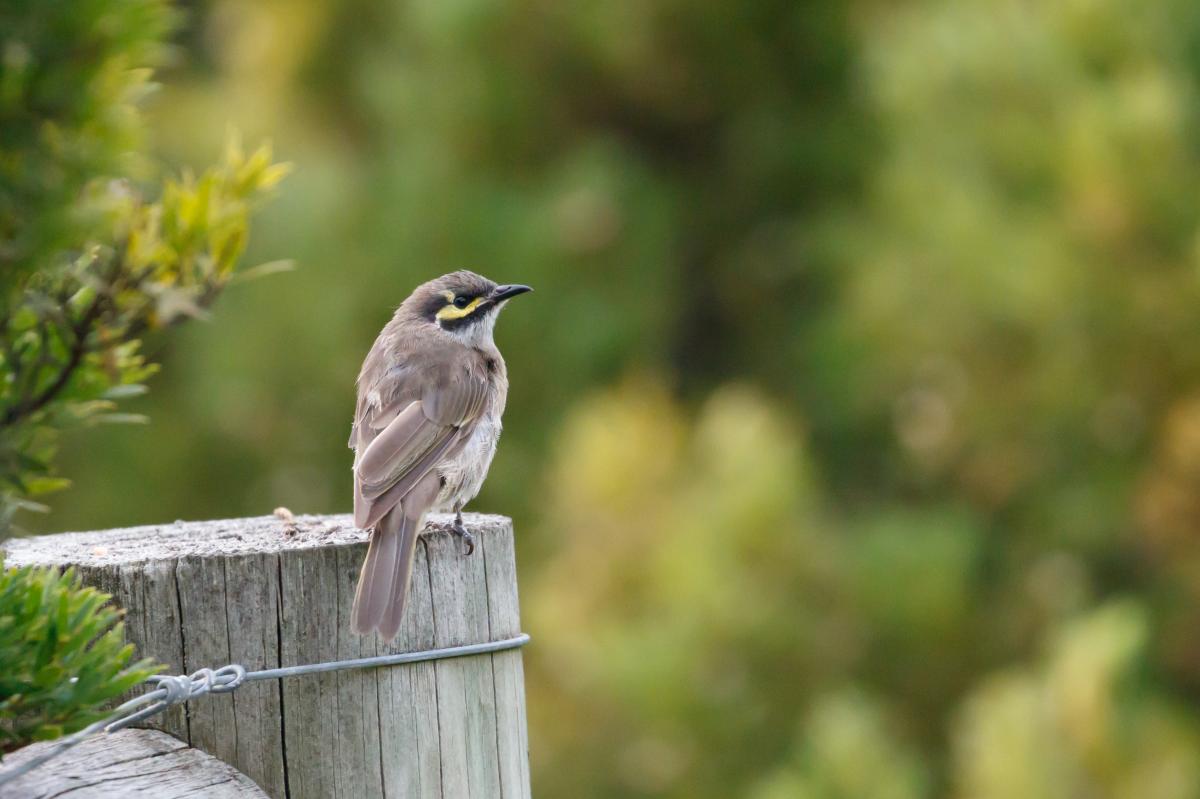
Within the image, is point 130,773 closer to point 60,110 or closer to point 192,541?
point 192,541

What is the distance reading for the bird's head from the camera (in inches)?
238

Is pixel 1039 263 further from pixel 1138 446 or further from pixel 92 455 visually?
pixel 92 455

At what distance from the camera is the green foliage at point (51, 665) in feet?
8.23

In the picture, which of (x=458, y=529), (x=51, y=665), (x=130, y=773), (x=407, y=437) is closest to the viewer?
(x=51, y=665)

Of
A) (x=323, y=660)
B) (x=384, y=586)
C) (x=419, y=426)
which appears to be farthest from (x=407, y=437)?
(x=323, y=660)

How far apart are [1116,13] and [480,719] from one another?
5.53 meters

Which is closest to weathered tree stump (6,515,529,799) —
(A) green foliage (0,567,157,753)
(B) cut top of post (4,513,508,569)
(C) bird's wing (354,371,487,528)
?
(B) cut top of post (4,513,508,569)

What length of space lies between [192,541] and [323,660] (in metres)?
0.60

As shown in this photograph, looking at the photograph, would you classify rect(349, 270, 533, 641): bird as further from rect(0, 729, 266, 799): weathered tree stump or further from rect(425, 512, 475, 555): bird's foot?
rect(0, 729, 266, 799): weathered tree stump

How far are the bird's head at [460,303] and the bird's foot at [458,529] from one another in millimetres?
2216

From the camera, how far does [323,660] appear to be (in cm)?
312

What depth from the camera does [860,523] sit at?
345 inches

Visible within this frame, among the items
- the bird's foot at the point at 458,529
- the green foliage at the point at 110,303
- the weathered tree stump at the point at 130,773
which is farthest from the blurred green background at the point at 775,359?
the green foliage at the point at 110,303

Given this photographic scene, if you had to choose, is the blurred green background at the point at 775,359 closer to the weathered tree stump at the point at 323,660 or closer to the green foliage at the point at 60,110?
the weathered tree stump at the point at 323,660
